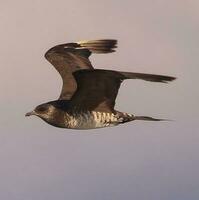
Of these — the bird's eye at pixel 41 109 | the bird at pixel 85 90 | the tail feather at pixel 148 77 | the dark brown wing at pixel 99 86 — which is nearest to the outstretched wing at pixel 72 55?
the bird at pixel 85 90

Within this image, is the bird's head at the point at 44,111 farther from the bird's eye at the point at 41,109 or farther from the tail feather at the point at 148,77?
the tail feather at the point at 148,77

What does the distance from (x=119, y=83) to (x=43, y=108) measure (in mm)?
2963

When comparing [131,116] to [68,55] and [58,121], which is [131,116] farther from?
[68,55]

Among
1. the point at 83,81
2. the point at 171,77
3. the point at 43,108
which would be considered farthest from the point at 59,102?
the point at 171,77

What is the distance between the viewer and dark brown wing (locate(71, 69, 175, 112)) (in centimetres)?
1645

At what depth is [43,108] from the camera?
19.3m

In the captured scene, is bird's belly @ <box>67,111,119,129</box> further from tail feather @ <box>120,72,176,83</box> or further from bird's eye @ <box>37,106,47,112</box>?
tail feather @ <box>120,72,176,83</box>

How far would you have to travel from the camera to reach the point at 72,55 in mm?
21016

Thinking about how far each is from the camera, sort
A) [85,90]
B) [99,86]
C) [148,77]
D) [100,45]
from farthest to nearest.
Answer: [100,45], [85,90], [99,86], [148,77]

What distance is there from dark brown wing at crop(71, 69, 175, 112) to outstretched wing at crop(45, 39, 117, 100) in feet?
7.18

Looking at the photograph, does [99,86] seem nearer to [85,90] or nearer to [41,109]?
[85,90]

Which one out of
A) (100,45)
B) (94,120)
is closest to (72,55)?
(100,45)

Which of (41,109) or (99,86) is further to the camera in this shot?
(41,109)

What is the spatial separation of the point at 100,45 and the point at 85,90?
2974mm
